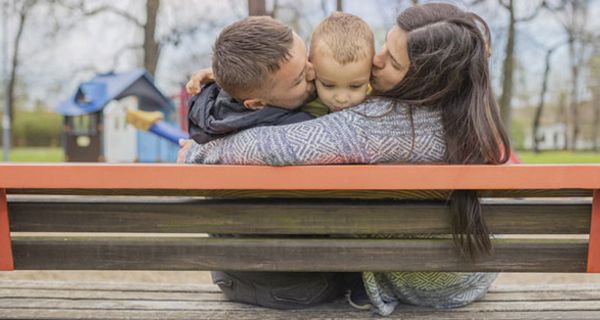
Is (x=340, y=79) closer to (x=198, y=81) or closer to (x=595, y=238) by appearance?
(x=198, y=81)

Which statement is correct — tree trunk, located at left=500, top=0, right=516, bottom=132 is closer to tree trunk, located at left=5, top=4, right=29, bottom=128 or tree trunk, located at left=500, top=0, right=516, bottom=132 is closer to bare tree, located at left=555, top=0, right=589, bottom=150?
bare tree, located at left=555, top=0, right=589, bottom=150

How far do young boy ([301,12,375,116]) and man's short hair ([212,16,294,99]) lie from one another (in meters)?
0.13

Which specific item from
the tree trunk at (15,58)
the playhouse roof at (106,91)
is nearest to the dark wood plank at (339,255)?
the playhouse roof at (106,91)

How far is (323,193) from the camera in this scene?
186 cm

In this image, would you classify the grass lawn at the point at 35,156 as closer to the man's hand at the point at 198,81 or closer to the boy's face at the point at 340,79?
the man's hand at the point at 198,81

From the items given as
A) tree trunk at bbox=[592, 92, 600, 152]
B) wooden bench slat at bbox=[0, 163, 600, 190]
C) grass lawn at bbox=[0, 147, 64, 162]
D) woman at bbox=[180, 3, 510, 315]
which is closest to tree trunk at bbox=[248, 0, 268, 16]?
woman at bbox=[180, 3, 510, 315]

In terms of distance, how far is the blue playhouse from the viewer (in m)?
13.9

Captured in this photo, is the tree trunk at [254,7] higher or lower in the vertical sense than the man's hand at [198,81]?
higher

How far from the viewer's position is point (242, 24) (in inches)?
77.5

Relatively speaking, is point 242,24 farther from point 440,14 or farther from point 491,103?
point 491,103

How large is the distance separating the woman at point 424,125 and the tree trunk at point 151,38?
14.3 m

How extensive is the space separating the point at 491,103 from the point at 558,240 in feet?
1.48

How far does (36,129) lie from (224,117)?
1255 inches

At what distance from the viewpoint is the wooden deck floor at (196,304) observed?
6.93 feet
